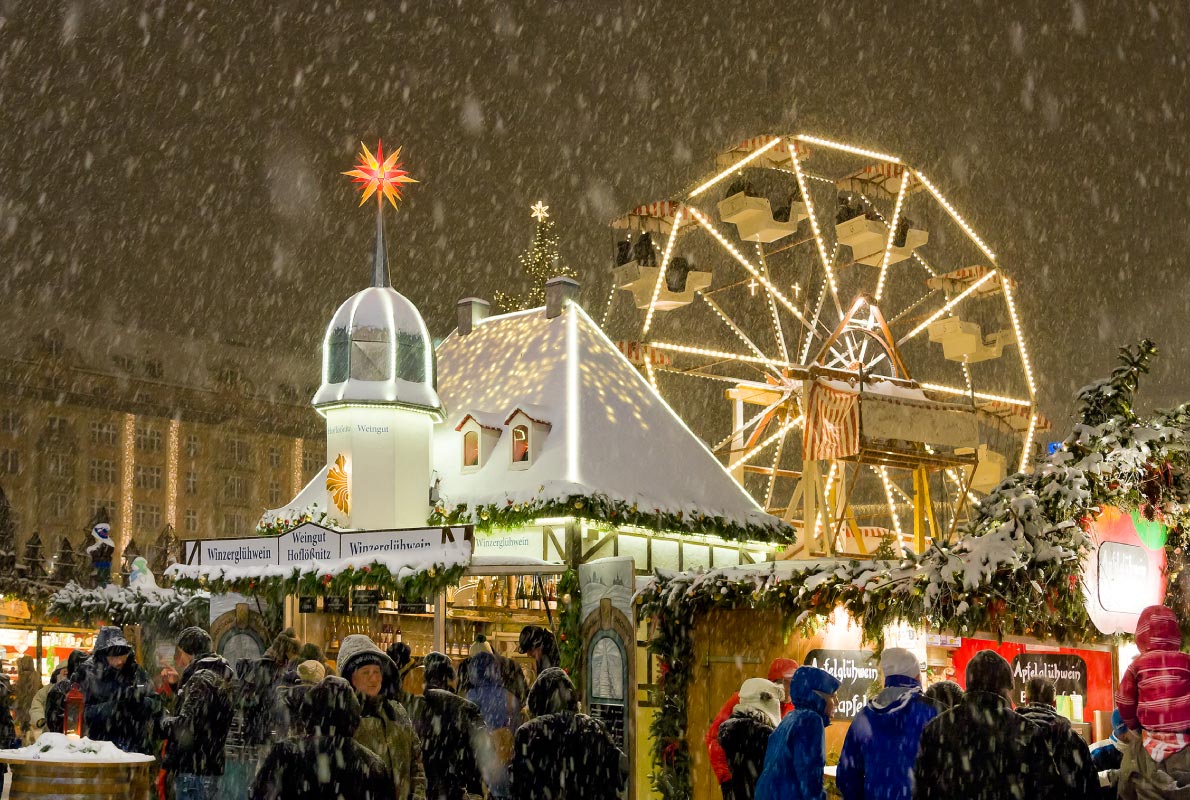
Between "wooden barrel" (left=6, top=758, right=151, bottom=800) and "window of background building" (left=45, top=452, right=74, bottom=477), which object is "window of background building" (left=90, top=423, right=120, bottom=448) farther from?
"wooden barrel" (left=6, top=758, right=151, bottom=800)

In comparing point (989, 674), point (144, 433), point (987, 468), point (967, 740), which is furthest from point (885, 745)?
point (144, 433)

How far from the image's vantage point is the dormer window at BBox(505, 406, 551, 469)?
54.1 ft

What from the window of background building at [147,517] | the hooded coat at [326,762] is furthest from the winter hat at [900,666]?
the window of background building at [147,517]

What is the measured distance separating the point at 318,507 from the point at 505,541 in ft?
10.1

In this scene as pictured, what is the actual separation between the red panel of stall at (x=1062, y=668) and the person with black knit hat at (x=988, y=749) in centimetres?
644

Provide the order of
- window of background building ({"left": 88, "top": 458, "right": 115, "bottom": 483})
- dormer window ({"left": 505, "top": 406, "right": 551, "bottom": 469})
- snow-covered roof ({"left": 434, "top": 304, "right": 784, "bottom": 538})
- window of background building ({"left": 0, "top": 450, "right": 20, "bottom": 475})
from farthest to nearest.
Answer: window of background building ({"left": 88, "top": 458, "right": 115, "bottom": 483}) < window of background building ({"left": 0, "top": 450, "right": 20, "bottom": 475}) < dormer window ({"left": 505, "top": 406, "right": 551, "bottom": 469}) < snow-covered roof ({"left": 434, "top": 304, "right": 784, "bottom": 538})

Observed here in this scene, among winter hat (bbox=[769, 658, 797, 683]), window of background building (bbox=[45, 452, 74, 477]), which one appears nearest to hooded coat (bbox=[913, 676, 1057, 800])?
winter hat (bbox=[769, 658, 797, 683])

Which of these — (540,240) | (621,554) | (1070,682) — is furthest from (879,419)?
(540,240)

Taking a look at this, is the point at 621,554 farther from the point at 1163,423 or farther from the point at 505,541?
the point at 1163,423

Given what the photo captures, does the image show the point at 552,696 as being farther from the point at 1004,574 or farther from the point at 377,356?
the point at 377,356

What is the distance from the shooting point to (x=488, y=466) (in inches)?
667

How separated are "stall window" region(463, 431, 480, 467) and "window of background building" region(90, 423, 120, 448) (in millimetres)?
44337

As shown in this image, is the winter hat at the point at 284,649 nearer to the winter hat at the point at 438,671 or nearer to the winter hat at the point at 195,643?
the winter hat at the point at 195,643

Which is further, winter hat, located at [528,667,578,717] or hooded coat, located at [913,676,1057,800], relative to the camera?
winter hat, located at [528,667,578,717]
